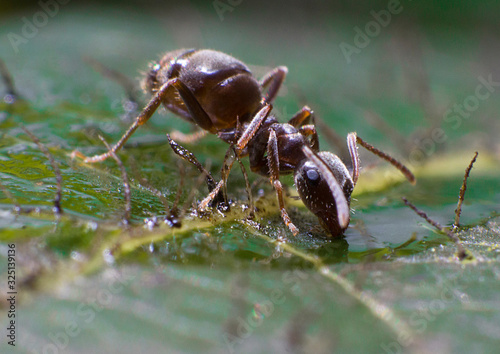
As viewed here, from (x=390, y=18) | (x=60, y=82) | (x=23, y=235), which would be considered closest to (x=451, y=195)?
(x=23, y=235)

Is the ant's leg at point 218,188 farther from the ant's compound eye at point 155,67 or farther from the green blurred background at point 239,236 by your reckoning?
the ant's compound eye at point 155,67

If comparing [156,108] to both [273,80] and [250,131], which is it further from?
[273,80]

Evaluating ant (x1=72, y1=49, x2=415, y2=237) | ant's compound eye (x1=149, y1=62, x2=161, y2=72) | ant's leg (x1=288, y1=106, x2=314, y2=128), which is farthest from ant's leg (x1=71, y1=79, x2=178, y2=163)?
ant's leg (x1=288, y1=106, x2=314, y2=128)

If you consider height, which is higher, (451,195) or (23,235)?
(451,195)

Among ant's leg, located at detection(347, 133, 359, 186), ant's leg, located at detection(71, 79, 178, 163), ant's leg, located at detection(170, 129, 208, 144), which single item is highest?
ant's leg, located at detection(347, 133, 359, 186)

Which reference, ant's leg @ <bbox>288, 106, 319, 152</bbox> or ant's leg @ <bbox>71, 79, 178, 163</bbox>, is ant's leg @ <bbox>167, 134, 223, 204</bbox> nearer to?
ant's leg @ <bbox>71, 79, 178, 163</bbox>

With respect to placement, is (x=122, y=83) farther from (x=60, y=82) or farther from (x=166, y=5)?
(x=166, y=5)
